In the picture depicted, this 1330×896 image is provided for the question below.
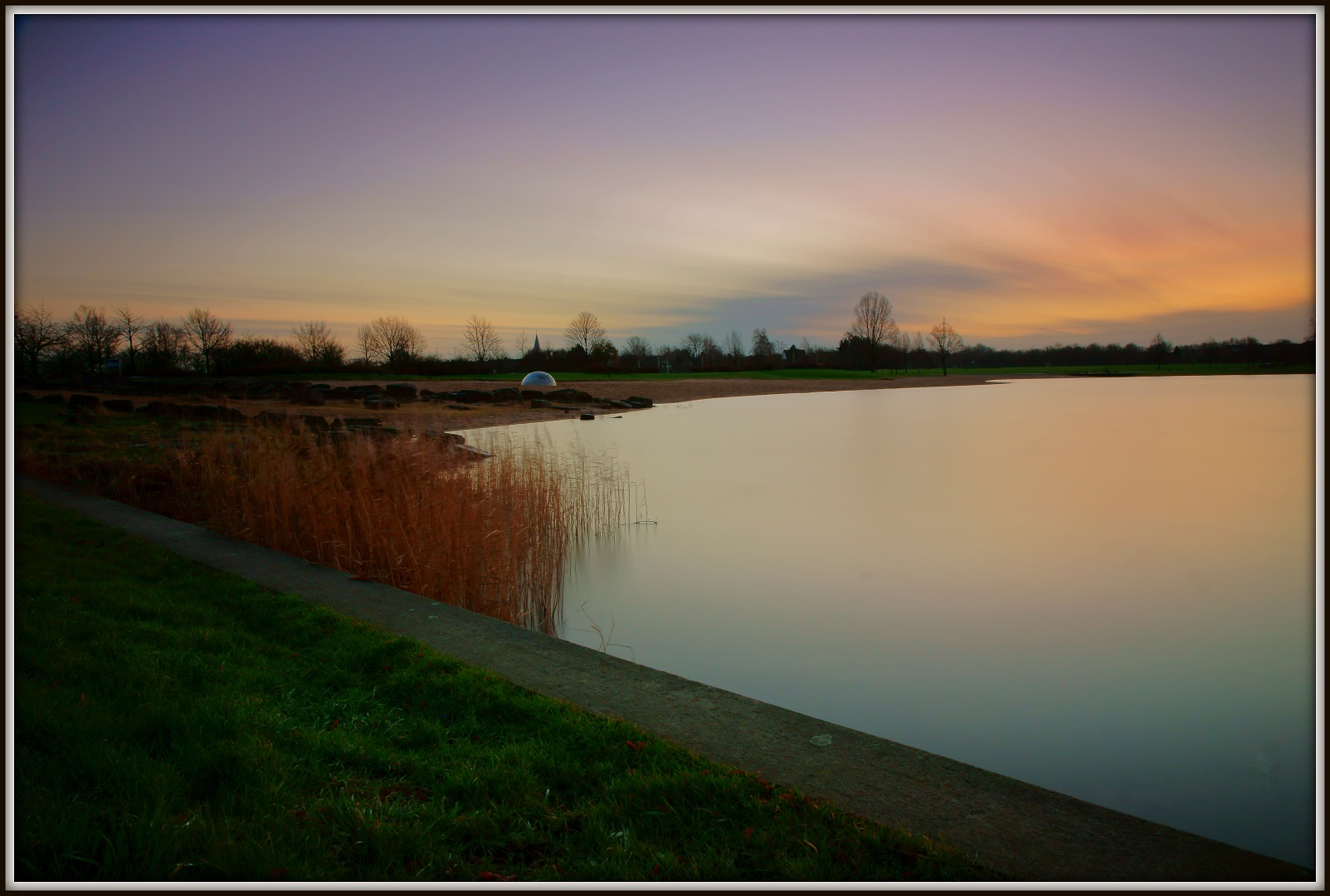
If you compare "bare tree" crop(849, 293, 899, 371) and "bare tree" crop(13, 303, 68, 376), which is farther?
"bare tree" crop(849, 293, 899, 371)

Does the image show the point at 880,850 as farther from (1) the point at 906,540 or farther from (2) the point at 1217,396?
(2) the point at 1217,396

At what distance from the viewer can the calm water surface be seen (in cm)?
442

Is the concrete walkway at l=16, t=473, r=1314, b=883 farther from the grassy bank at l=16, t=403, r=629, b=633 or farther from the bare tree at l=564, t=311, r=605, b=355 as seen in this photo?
the bare tree at l=564, t=311, r=605, b=355

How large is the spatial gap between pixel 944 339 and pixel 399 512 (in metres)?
89.3

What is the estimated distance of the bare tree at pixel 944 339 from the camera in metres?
86.5

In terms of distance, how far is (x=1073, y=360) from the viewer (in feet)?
221

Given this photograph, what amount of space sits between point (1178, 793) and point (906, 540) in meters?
6.21

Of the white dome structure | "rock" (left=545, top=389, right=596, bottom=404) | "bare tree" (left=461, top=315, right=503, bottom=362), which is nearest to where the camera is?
"rock" (left=545, top=389, right=596, bottom=404)

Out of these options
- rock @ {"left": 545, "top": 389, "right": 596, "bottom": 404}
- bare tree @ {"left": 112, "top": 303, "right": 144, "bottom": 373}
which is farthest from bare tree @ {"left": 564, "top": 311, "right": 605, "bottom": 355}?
bare tree @ {"left": 112, "top": 303, "right": 144, "bottom": 373}

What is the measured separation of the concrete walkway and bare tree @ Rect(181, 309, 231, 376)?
73.2 ft

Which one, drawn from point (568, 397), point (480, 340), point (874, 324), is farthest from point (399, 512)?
point (874, 324)

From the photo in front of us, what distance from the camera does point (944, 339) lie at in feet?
289

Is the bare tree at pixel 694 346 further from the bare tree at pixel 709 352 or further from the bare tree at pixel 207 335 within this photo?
the bare tree at pixel 207 335

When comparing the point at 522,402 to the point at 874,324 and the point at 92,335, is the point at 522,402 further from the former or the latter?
the point at 874,324
